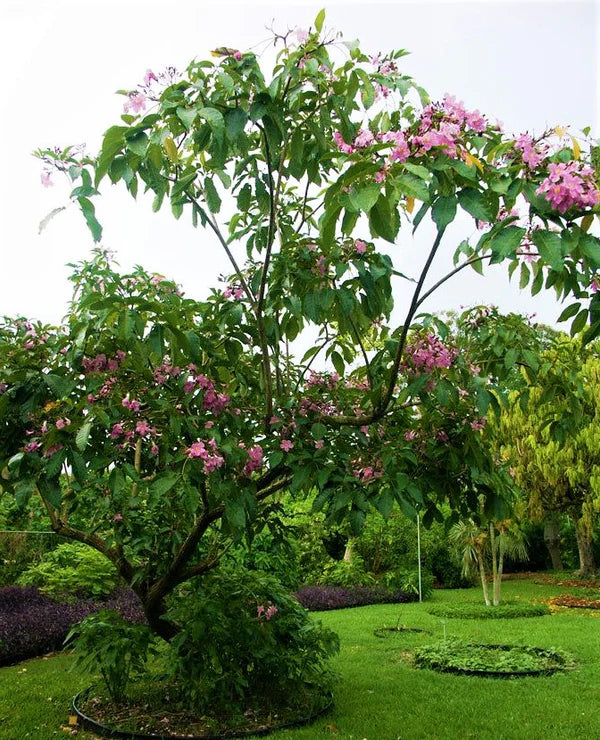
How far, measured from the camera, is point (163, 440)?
2607 millimetres

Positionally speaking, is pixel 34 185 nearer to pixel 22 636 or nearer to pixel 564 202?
pixel 564 202

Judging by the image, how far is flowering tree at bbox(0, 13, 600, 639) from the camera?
1.84 m

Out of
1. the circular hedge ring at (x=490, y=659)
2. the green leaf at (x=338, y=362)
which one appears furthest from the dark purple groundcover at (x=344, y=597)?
the green leaf at (x=338, y=362)

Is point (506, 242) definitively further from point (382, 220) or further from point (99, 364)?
point (99, 364)

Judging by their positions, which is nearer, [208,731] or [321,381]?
[321,381]

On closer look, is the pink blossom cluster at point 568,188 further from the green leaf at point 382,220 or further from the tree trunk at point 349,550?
the tree trunk at point 349,550

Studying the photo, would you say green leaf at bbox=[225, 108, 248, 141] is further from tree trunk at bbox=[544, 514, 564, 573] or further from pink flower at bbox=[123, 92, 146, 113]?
tree trunk at bbox=[544, 514, 564, 573]

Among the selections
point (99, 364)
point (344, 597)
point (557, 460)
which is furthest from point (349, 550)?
point (99, 364)

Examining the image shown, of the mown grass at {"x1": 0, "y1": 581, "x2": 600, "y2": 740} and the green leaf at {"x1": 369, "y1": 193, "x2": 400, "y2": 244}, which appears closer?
the green leaf at {"x1": 369, "y1": 193, "x2": 400, "y2": 244}

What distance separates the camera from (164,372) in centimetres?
278

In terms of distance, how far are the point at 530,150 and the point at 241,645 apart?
281 centimetres

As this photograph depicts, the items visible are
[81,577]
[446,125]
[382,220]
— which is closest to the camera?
[382,220]

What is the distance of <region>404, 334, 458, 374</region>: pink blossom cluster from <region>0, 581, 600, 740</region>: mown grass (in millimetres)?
1867

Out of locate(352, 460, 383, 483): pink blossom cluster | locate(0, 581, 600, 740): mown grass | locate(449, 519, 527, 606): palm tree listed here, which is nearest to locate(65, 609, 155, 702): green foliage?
locate(0, 581, 600, 740): mown grass
